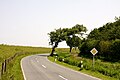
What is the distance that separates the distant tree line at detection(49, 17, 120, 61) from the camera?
1742 inches

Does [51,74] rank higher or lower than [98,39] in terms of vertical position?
lower

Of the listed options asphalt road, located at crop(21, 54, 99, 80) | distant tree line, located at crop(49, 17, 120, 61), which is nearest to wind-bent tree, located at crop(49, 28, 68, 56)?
distant tree line, located at crop(49, 17, 120, 61)

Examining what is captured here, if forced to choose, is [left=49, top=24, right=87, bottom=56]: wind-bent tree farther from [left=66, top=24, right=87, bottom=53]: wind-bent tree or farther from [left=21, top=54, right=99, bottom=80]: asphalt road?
[left=21, top=54, right=99, bottom=80]: asphalt road

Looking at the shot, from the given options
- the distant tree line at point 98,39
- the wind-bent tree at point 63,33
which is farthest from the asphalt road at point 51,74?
the wind-bent tree at point 63,33

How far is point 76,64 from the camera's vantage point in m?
36.3

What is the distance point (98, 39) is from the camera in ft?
204

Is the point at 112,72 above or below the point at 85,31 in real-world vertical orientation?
below

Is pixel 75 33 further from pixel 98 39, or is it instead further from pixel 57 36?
pixel 98 39

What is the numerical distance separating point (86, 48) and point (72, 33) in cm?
2924

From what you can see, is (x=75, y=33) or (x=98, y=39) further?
(x=75, y=33)

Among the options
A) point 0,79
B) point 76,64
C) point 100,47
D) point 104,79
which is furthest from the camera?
point 100,47

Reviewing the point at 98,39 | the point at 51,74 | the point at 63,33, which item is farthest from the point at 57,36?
the point at 51,74

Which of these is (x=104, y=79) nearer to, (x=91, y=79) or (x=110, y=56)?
(x=91, y=79)

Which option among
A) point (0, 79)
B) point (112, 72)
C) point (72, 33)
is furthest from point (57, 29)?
point (0, 79)
